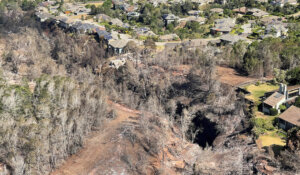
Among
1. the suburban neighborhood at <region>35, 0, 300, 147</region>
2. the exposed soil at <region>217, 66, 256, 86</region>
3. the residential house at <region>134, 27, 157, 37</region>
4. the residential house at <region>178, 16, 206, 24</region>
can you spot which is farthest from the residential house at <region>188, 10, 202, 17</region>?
the exposed soil at <region>217, 66, 256, 86</region>

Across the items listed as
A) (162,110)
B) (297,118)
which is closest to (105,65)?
(162,110)

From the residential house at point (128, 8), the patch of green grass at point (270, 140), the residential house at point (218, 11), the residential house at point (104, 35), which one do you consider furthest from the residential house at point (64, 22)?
the patch of green grass at point (270, 140)

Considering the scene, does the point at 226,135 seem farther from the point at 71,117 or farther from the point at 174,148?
the point at 71,117

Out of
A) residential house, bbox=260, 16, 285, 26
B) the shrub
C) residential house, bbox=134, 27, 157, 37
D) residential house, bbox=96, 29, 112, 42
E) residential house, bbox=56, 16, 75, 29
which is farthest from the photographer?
residential house, bbox=56, 16, 75, 29

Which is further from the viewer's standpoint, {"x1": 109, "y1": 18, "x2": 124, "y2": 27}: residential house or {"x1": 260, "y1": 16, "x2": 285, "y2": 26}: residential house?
{"x1": 109, "y1": 18, "x2": 124, "y2": 27}: residential house

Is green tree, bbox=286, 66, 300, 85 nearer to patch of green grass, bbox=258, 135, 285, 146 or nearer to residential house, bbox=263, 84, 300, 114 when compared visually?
residential house, bbox=263, 84, 300, 114
